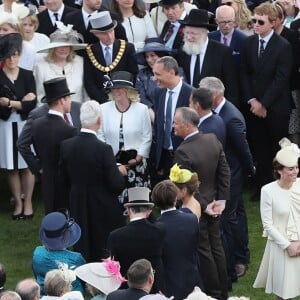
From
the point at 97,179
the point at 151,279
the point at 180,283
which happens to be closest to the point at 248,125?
the point at 97,179

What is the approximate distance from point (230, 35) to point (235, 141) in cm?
271

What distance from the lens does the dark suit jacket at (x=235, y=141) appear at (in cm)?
1095

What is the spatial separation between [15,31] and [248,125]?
3.20 m

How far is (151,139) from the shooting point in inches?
476

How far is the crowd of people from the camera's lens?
29.7 ft

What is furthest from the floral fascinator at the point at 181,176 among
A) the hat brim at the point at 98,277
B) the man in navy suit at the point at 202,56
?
the man in navy suit at the point at 202,56

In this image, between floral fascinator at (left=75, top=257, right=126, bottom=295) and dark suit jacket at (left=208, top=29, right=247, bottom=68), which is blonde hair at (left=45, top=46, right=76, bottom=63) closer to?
dark suit jacket at (left=208, top=29, right=247, bottom=68)

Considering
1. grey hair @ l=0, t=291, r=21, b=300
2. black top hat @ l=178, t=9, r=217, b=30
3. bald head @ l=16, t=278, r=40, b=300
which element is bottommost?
bald head @ l=16, t=278, r=40, b=300

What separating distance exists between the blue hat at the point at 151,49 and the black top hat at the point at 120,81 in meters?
0.91

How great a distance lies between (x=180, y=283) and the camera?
925 centimetres

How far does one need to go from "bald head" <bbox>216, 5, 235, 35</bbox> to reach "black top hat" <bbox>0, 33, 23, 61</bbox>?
99.5 inches

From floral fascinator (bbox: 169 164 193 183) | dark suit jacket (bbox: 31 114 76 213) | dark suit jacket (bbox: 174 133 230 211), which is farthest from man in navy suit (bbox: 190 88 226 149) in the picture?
dark suit jacket (bbox: 31 114 76 213)

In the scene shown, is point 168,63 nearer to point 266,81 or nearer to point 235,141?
point 235,141

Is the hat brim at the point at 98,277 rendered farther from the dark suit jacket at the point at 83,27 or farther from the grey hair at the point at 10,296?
the dark suit jacket at the point at 83,27
